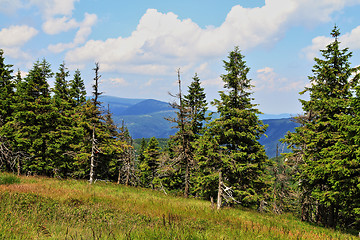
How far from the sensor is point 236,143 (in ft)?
59.7

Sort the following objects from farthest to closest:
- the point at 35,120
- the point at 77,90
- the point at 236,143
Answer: the point at 77,90 → the point at 35,120 → the point at 236,143

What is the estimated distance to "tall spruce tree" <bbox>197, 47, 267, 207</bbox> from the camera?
1698 cm

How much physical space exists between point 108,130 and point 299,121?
20.6 meters

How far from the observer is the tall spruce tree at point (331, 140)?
11852 millimetres

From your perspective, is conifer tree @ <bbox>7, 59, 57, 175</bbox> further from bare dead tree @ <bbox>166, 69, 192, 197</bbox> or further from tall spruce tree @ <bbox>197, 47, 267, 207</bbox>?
tall spruce tree @ <bbox>197, 47, 267, 207</bbox>

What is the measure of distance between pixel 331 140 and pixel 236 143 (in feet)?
22.3

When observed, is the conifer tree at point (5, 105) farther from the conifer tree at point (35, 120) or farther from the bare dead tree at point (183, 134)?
the bare dead tree at point (183, 134)

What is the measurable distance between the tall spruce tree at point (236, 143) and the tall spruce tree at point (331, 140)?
3.34 metres

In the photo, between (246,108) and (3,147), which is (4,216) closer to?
(246,108)

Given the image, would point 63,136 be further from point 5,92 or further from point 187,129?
point 187,129

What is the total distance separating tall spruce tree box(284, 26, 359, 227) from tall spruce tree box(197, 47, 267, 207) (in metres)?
3.34

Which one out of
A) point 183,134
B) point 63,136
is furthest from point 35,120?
point 183,134

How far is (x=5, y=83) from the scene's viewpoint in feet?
75.3

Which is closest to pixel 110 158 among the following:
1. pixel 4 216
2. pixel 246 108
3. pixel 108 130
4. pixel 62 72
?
pixel 108 130
